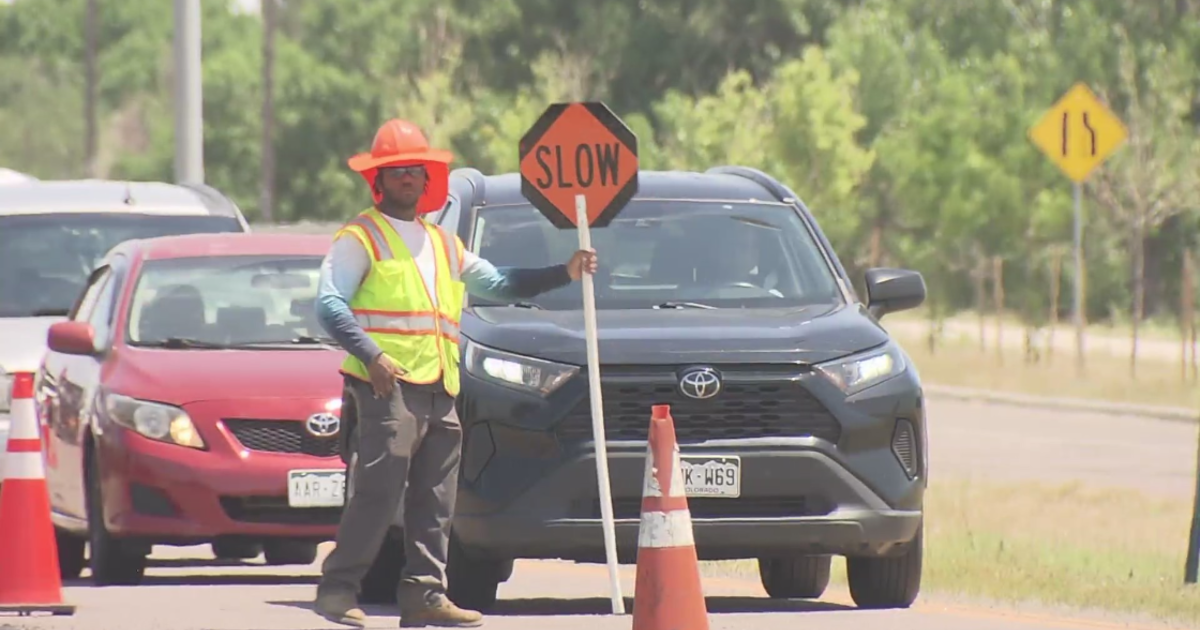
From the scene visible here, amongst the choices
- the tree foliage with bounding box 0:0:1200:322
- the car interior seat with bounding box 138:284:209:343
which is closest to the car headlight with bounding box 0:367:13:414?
the car interior seat with bounding box 138:284:209:343

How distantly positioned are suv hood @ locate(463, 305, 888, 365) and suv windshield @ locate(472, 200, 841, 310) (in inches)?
13.4

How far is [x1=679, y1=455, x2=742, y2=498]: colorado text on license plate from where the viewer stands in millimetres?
10141

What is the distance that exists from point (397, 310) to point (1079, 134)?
76.9ft

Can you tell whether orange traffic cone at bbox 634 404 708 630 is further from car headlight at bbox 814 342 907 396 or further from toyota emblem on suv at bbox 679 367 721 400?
car headlight at bbox 814 342 907 396

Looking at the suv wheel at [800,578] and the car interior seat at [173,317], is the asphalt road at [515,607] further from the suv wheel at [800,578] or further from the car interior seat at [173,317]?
the car interior seat at [173,317]

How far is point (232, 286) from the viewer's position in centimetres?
1321

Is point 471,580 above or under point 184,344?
under

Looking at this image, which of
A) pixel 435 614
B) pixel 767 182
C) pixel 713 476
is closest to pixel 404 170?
pixel 435 614

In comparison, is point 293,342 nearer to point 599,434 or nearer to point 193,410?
point 193,410

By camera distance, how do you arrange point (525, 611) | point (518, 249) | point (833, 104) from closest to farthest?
point (525, 611), point (518, 249), point (833, 104)

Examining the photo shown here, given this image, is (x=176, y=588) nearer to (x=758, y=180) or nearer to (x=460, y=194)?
(x=460, y=194)

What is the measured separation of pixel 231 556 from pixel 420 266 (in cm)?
519

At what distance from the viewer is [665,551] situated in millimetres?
8641

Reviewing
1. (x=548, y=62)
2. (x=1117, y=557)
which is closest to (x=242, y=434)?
(x=1117, y=557)
